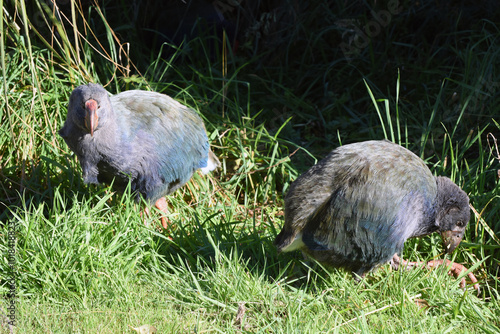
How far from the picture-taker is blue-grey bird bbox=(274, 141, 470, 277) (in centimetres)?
262

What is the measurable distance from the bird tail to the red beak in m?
0.87

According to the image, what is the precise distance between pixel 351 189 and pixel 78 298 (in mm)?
1315

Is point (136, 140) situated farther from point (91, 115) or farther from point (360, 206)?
point (360, 206)

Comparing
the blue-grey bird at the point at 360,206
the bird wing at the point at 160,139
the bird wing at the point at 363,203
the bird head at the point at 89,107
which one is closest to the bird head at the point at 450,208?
the blue-grey bird at the point at 360,206

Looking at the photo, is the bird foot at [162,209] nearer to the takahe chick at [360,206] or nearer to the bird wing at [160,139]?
the bird wing at [160,139]

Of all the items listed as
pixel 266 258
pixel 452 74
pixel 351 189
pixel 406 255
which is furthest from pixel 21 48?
pixel 452 74

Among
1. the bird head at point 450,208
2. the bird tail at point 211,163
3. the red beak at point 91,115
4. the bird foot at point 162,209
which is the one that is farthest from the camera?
the bird tail at point 211,163

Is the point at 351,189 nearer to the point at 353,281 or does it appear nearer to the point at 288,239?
the point at 288,239

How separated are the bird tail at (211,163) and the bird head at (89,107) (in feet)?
2.61

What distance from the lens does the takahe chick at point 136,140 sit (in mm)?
3111

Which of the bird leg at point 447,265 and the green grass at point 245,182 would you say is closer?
the green grass at point 245,182

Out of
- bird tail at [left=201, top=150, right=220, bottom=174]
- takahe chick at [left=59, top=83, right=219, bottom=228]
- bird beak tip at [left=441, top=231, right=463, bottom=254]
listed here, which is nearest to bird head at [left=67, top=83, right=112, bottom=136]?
takahe chick at [left=59, top=83, right=219, bottom=228]

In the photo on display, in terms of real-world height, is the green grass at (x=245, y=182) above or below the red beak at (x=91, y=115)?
below

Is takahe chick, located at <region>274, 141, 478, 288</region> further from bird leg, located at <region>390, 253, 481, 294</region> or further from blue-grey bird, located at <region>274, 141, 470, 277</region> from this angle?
bird leg, located at <region>390, 253, 481, 294</region>
